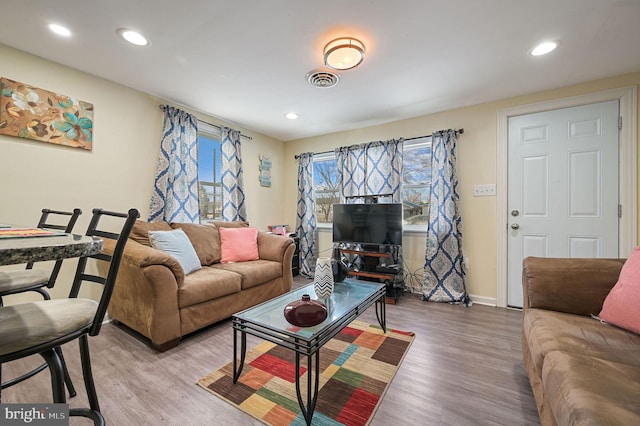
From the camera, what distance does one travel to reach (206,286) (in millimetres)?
2154

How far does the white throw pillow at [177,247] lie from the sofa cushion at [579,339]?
2516 mm

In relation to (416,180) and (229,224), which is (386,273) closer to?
(416,180)

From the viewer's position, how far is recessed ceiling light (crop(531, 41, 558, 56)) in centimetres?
193

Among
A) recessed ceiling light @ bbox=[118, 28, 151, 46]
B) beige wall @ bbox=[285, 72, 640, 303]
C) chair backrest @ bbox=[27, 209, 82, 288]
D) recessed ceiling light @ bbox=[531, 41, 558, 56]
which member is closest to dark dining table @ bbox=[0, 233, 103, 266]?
chair backrest @ bbox=[27, 209, 82, 288]

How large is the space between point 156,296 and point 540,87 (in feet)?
13.1

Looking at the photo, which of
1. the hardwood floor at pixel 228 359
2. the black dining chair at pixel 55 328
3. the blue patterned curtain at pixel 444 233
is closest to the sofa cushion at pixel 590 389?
the hardwood floor at pixel 228 359

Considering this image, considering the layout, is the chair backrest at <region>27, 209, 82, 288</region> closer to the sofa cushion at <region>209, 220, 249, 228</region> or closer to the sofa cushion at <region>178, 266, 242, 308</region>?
the sofa cushion at <region>178, 266, 242, 308</region>

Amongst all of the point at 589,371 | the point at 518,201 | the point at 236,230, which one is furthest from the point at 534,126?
the point at 236,230

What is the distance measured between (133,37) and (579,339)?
3231 millimetres

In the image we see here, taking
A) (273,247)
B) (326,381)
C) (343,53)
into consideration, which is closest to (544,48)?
(343,53)

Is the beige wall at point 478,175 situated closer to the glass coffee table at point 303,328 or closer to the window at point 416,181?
the window at point 416,181

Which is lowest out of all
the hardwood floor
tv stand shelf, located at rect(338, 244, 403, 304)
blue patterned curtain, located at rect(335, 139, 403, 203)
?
the hardwood floor

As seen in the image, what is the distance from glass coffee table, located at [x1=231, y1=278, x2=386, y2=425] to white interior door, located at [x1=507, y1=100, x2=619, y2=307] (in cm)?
202

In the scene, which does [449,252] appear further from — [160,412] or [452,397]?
[160,412]
